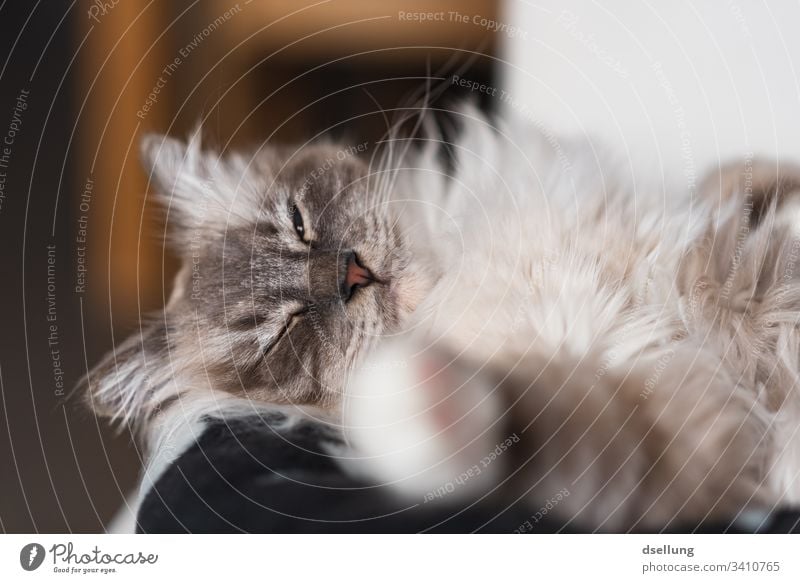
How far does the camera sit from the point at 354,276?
768 mm

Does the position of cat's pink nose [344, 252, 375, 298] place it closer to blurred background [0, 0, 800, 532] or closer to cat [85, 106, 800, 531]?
cat [85, 106, 800, 531]

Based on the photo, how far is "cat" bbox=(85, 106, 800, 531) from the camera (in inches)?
29.6

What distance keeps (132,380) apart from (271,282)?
7.2 inches

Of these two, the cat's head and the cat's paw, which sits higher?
the cat's head

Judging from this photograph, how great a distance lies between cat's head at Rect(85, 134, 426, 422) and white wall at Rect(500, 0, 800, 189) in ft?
0.72

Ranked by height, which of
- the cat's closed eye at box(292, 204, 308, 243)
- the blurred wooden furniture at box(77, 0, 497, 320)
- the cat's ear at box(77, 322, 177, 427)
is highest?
the blurred wooden furniture at box(77, 0, 497, 320)

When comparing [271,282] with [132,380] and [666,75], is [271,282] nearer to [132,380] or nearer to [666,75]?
[132,380]

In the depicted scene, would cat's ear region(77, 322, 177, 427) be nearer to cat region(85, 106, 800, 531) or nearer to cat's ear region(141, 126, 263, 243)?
cat region(85, 106, 800, 531)

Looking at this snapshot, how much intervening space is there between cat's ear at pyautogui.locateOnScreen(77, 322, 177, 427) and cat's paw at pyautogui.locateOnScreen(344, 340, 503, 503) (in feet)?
0.68

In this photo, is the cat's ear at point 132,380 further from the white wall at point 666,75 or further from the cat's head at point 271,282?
the white wall at point 666,75

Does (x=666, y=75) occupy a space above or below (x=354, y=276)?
above

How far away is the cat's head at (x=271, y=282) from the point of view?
2.48ft
